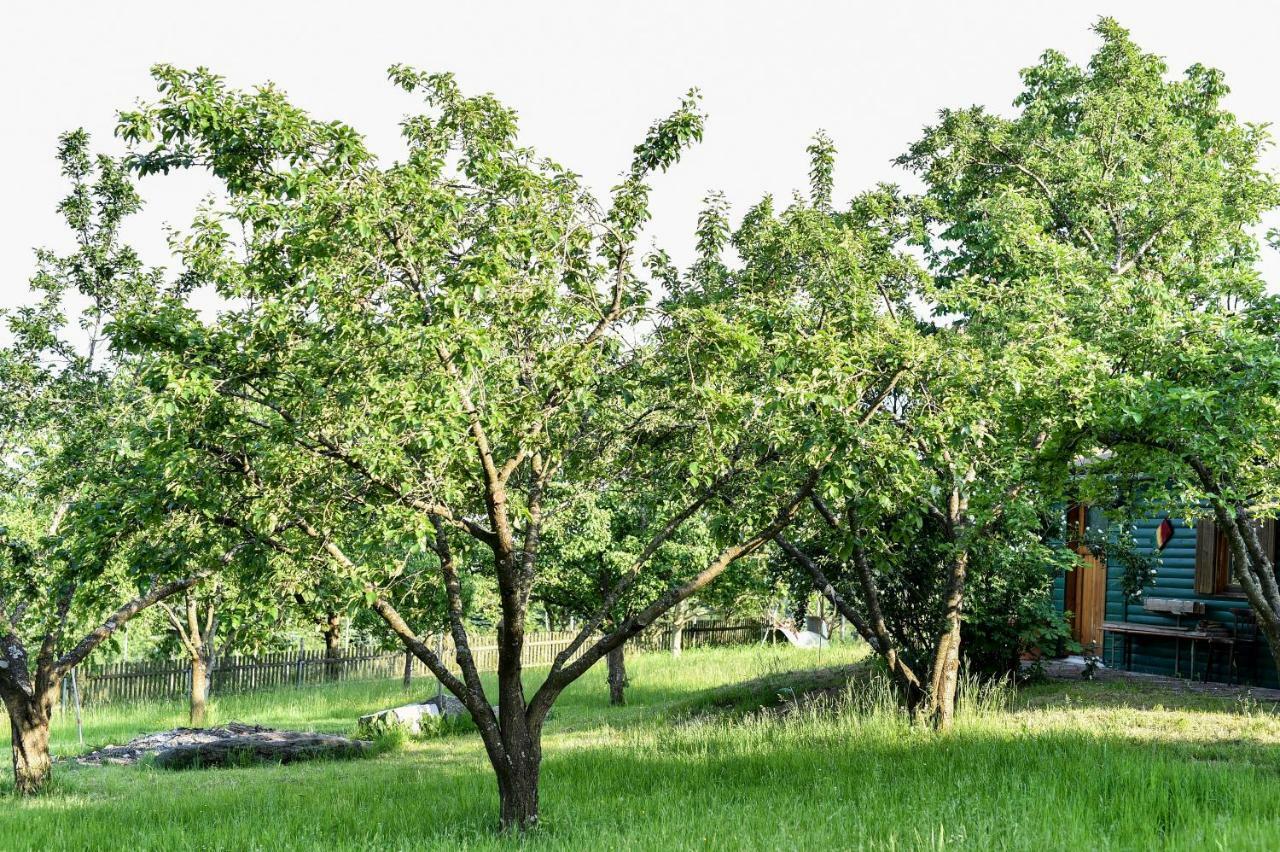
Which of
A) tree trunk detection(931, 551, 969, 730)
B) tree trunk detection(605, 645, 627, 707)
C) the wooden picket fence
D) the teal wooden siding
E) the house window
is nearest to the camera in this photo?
tree trunk detection(931, 551, 969, 730)

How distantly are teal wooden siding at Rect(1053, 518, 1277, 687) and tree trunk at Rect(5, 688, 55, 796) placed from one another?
14451mm

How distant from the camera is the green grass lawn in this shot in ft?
23.4

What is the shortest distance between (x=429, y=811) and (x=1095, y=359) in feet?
21.7

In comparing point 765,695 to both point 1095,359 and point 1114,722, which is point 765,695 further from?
point 1095,359

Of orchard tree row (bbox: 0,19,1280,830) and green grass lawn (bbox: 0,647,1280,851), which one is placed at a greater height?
orchard tree row (bbox: 0,19,1280,830)

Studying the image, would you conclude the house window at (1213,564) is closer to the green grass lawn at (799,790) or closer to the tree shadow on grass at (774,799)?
the green grass lawn at (799,790)

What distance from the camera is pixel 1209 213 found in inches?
562

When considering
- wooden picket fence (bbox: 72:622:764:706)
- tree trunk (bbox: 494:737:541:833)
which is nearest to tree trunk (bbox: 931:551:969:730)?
tree trunk (bbox: 494:737:541:833)

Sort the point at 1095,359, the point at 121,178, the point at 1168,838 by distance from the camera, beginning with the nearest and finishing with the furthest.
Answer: the point at 1168,838
the point at 1095,359
the point at 121,178

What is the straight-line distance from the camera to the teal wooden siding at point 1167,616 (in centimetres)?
1584

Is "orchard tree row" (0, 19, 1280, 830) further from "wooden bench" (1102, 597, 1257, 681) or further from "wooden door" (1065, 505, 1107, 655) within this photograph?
"wooden door" (1065, 505, 1107, 655)

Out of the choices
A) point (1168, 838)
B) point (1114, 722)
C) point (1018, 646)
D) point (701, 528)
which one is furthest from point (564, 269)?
point (701, 528)

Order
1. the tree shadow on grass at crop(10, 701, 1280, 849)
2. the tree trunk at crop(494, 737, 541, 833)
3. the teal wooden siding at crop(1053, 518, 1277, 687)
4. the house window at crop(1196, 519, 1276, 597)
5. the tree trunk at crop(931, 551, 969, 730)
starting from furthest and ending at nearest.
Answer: the teal wooden siding at crop(1053, 518, 1277, 687) < the house window at crop(1196, 519, 1276, 597) < the tree trunk at crop(931, 551, 969, 730) < the tree trunk at crop(494, 737, 541, 833) < the tree shadow on grass at crop(10, 701, 1280, 849)

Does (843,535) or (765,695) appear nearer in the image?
(843,535)
